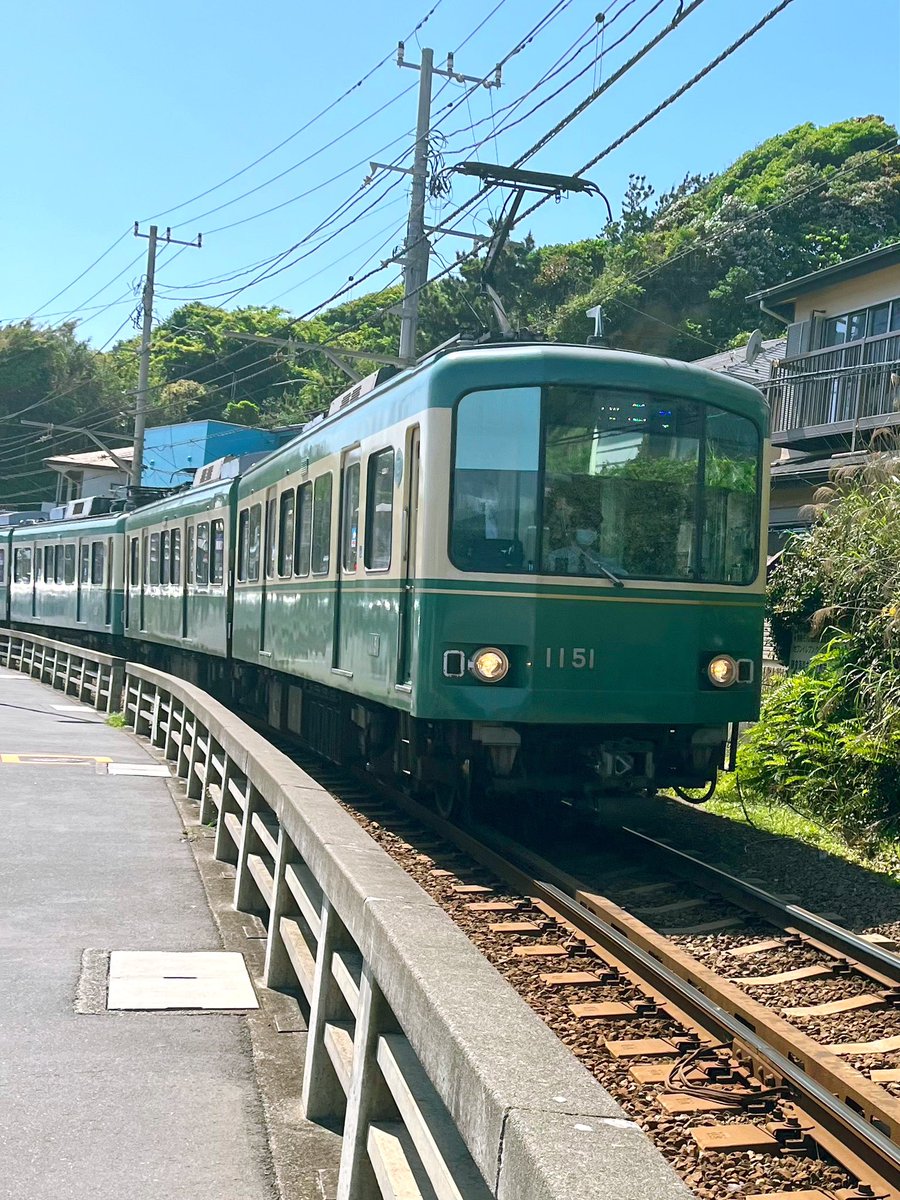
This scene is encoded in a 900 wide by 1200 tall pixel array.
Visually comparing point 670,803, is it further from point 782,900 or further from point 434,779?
point 782,900

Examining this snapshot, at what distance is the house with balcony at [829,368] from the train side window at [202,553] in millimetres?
7522

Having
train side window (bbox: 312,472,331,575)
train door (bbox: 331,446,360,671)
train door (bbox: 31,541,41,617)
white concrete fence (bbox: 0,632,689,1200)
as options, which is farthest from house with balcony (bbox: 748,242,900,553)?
train door (bbox: 31,541,41,617)

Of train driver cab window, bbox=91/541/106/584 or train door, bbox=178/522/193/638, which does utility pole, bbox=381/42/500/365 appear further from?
train driver cab window, bbox=91/541/106/584

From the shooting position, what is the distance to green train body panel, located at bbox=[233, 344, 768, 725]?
818 cm

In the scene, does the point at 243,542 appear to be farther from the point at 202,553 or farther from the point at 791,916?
the point at 791,916

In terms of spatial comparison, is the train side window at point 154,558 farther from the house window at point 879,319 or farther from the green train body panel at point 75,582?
the house window at point 879,319

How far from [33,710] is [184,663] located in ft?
8.35

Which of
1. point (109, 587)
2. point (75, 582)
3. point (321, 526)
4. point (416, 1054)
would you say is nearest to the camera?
point (416, 1054)

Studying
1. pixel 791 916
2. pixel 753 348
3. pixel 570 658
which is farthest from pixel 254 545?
pixel 753 348

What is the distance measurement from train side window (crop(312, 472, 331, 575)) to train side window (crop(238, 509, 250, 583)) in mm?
3863

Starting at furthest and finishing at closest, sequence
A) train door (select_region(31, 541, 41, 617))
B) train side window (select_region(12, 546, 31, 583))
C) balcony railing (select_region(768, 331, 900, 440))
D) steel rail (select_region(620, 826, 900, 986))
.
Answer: train side window (select_region(12, 546, 31, 583)), train door (select_region(31, 541, 41, 617)), balcony railing (select_region(768, 331, 900, 440)), steel rail (select_region(620, 826, 900, 986))

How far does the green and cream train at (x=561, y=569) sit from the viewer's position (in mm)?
8211

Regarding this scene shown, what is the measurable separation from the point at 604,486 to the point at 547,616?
34.5 inches

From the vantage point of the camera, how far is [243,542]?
15812 millimetres
